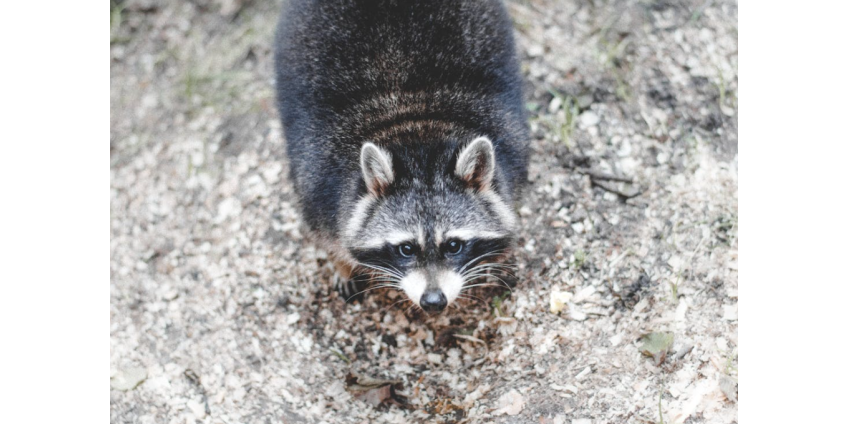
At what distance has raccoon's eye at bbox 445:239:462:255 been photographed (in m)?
3.93

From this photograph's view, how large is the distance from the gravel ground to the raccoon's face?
0.77 meters

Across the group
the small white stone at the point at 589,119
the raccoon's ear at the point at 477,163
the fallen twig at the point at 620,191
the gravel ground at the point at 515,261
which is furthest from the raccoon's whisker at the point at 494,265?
the small white stone at the point at 589,119

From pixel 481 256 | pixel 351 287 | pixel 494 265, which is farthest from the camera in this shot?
pixel 351 287

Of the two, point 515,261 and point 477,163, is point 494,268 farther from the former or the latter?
point 477,163

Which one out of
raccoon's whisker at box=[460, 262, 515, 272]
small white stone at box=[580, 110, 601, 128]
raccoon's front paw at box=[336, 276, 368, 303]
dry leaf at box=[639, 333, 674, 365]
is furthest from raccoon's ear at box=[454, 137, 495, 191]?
small white stone at box=[580, 110, 601, 128]

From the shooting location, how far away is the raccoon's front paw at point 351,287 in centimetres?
485

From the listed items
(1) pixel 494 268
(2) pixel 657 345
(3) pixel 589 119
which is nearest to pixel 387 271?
(1) pixel 494 268

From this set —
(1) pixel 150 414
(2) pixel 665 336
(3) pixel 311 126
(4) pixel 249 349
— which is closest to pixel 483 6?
(3) pixel 311 126

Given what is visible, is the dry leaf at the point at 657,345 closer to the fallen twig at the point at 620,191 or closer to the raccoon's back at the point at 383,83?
the fallen twig at the point at 620,191

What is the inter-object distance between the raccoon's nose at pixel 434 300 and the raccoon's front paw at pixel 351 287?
1.01m

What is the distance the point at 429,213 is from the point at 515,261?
45.2 inches

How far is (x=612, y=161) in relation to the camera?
513 cm

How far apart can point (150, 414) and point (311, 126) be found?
202 cm

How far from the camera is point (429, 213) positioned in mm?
3863
